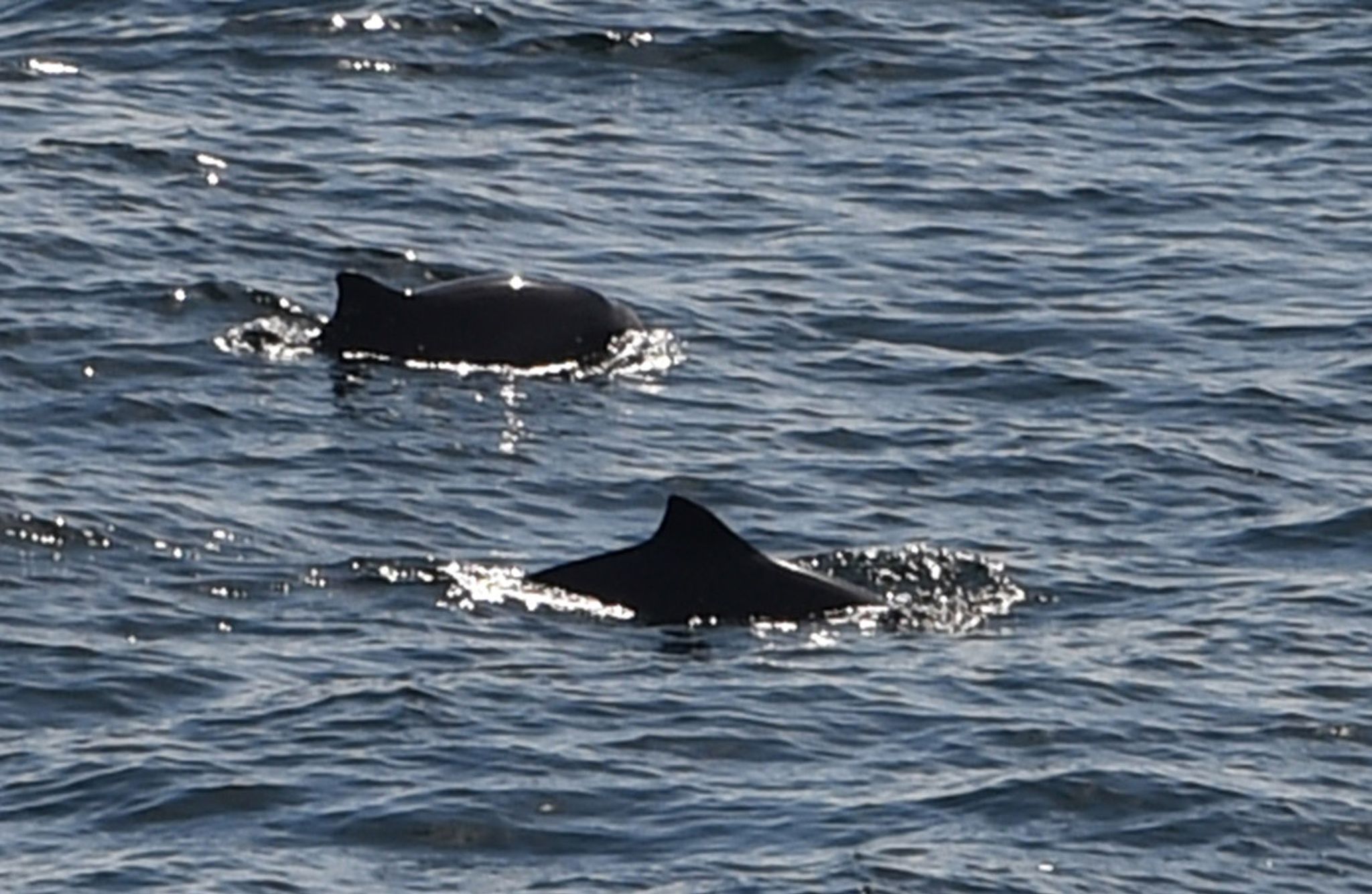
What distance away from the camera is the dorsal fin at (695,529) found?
2030 centimetres

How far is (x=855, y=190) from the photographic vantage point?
30938 mm

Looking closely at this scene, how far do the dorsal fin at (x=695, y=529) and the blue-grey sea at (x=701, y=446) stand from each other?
1.50ft

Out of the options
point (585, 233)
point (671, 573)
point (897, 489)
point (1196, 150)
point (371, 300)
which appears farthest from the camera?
point (1196, 150)

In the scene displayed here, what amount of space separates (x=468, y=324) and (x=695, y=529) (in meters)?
5.81

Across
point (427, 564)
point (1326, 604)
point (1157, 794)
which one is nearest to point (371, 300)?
point (427, 564)

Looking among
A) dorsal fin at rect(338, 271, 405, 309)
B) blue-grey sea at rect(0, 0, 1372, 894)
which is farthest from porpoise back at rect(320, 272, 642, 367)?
blue-grey sea at rect(0, 0, 1372, 894)

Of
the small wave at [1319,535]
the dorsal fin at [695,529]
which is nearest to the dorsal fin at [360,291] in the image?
the dorsal fin at [695,529]

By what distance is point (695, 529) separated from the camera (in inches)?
800

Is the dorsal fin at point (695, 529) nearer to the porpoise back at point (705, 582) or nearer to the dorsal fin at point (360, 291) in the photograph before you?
the porpoise back at point (705, 582)

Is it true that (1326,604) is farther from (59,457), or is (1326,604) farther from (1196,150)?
(1196,150)

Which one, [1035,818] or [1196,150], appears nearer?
[1035,818]

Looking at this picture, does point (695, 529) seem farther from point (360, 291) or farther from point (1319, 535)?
point (360, 291)

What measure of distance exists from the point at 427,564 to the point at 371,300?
4949 mm

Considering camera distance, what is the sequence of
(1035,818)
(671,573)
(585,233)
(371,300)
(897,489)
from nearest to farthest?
(1035,818) < (671,573) < (897,489) < (371,300) < (585,233)
